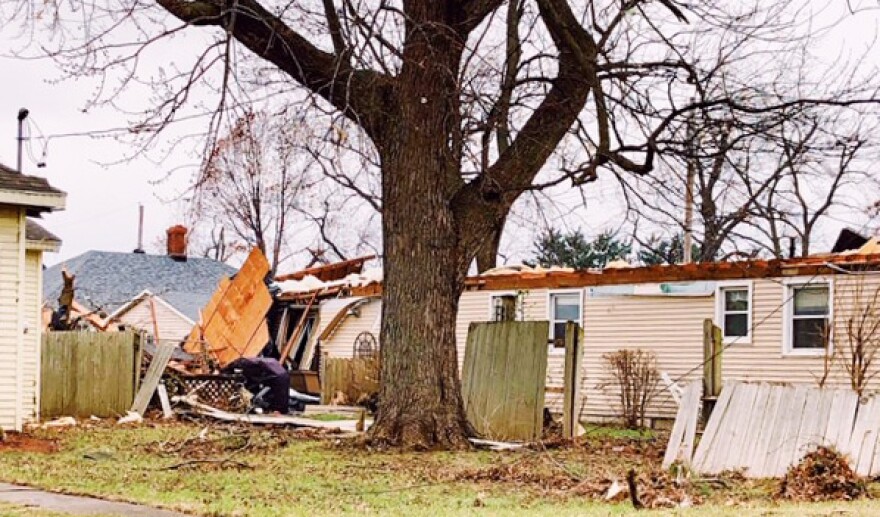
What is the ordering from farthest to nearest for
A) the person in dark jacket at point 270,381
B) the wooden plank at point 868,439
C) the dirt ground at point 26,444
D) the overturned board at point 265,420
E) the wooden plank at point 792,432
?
the person in dark jacket at point 270,381, the overturned board at point 265,420, the dirt ground at point 26,444, the wooden plank at point 792,432, the wooden plank at point 868,439

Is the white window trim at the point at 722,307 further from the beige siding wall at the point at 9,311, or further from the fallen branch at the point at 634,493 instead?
the beige siding wall at the point at 9,311

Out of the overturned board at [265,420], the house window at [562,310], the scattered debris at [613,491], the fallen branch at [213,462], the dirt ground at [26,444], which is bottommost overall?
the overturned board at [265,420]

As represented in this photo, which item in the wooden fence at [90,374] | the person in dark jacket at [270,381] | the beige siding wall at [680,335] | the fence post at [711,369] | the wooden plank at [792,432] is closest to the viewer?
the wooden plank at [792,432]

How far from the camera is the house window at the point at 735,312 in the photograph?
67.7 feet

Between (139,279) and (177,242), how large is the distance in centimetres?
261

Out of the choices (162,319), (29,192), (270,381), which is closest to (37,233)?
(29,192)

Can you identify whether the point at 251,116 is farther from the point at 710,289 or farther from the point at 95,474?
the point at 710,289

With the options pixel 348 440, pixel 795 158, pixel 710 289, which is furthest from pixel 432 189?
pixel 710 289

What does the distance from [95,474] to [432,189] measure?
499 cm

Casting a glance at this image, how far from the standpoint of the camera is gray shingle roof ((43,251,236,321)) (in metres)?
40.3

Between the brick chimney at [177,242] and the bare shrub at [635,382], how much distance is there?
2527 cm

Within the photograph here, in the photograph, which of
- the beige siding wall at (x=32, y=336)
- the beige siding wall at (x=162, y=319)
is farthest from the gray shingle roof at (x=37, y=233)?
the beige siding wall at (x=162, y=319)

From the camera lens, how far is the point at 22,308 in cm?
1569

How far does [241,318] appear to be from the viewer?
1054 inches
